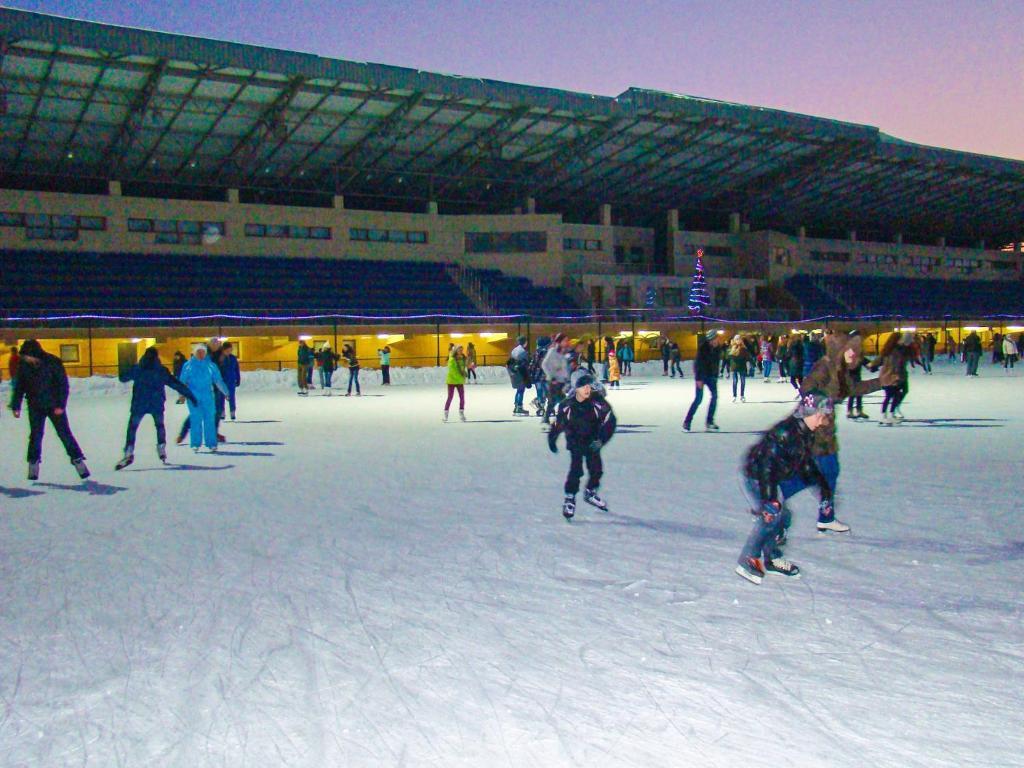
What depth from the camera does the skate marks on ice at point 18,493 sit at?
7551 millimetres

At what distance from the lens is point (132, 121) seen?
30500 mm

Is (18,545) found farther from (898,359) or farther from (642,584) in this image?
(898,359)

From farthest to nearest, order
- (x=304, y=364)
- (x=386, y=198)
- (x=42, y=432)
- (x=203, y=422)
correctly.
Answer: (x=386, y=198), (x=304, y=364), (x=203, y=422), (x=42, y=432)

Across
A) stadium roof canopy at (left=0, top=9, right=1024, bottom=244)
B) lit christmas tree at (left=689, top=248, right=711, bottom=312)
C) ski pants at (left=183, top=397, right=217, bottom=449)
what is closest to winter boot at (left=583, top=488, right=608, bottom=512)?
ski pants at (left=183, top=397, right=217, bottom=449)

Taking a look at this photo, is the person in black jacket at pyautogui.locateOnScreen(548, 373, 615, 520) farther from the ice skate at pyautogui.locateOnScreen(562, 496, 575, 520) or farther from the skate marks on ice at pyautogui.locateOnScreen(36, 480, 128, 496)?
the skate marks on ice at pyautogui.locateOnScreen(36, 480, 128, 496)

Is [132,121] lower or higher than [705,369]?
higher

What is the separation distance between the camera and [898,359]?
11.3m

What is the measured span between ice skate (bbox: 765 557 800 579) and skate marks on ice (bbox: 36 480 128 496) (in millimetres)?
5887

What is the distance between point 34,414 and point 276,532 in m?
3.78

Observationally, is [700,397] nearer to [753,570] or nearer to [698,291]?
[753,570]

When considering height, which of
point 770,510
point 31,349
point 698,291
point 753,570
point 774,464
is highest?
point 698,291

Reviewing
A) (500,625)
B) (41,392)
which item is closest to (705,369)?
(41,392)

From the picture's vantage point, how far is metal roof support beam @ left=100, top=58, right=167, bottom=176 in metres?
27.2

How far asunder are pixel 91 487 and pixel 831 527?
21.9 ft
